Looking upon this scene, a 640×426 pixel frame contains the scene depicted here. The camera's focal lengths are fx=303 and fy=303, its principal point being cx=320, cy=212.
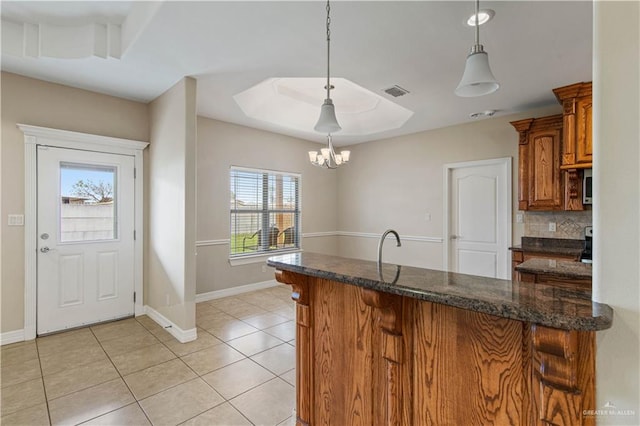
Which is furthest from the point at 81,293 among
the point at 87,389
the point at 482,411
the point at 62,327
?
the point at 482,411

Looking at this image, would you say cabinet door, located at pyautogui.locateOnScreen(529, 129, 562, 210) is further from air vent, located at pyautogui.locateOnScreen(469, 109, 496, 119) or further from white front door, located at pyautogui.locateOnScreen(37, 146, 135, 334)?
white front door, located at pyautogui.locateOnScreen(37, 146, 135, 334)

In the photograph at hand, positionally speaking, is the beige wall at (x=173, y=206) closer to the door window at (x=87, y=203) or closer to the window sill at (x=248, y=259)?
the door window at (x=87, y=203)

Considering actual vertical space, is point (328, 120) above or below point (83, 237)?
above

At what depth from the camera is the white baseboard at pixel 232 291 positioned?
175 inches

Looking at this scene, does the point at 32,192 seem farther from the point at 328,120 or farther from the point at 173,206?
the point at 328,120

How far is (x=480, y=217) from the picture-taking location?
4578 mm

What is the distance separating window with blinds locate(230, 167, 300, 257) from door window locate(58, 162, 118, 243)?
5.34 feet

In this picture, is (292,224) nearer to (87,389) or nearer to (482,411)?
(87,389)

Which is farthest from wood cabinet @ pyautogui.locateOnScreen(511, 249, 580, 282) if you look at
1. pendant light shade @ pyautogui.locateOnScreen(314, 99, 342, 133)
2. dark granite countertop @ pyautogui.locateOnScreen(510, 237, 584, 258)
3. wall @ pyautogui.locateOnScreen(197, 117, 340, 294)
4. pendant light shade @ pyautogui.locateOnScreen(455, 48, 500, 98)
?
wall @ pyautogui.locateOnScreen(197, 117, 340, 294)

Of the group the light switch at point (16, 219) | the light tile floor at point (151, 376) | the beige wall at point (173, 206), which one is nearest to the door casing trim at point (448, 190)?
the light tile floor at point (151, 376)

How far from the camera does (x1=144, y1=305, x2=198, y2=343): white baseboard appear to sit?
10.3 ft

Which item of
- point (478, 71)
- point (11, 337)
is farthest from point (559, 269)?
point (11, 337)

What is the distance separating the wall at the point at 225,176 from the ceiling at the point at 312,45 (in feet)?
3.50

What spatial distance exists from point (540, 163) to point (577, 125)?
58cm
